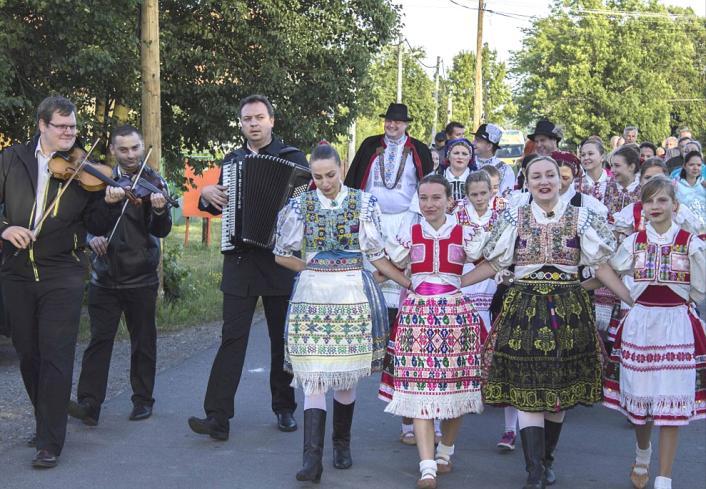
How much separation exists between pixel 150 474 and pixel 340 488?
3.75 ft

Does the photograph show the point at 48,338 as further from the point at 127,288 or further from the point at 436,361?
the point at 436,361

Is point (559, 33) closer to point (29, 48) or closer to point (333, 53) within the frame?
point (333, 53)

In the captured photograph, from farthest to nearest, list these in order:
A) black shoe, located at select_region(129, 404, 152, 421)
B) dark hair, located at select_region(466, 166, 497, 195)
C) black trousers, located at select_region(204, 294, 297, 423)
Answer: dark hair, located at select_region(466, 166, 497, 195) → black shoe, located at select_region(129, 404, 152, 421) → black trousers, located at select_region(204, 294, 297, 423)

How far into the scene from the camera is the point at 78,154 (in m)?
6.50

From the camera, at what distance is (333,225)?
6.29 meters

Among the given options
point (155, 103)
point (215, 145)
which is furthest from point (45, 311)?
point (215, 145)

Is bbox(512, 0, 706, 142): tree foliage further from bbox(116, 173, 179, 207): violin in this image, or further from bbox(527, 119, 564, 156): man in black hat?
bbox(116, 173, 179, 207): violin

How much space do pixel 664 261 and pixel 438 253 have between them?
4.37 feet

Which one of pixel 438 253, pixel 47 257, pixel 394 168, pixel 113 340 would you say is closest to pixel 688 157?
pixel 394 168

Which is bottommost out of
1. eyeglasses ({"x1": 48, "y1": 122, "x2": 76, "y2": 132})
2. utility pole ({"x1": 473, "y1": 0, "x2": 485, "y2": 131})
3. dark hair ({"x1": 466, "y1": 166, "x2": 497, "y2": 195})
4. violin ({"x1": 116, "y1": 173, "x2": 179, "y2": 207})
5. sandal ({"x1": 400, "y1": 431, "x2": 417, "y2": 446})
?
sandal ({"x1": 400, "y1": 431, "x2": 417, "y2": 446})

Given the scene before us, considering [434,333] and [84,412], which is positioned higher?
[434,333]

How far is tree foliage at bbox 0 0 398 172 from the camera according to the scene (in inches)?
471

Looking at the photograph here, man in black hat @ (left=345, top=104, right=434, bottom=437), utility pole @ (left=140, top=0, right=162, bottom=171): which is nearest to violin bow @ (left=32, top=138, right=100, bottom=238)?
man in black hat @ (left=345, top=104, right=434, bottom=437)

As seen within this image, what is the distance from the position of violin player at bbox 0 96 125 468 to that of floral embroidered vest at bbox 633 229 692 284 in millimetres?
3147
